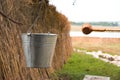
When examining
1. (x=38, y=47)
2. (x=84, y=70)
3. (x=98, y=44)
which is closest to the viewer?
(x=38, y=47)

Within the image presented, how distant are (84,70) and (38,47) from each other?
5.26 meters

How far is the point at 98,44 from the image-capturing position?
13383 millimetres

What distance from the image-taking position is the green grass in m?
7.02

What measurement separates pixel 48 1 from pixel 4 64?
2120 mm

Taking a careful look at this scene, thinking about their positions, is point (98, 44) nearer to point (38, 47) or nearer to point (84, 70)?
point (84, 70)

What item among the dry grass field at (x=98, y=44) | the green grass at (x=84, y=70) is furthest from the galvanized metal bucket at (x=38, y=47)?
the dry grass field at (x=98, y=44)

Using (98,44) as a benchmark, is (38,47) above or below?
above

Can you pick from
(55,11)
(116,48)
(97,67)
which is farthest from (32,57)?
(116,48)

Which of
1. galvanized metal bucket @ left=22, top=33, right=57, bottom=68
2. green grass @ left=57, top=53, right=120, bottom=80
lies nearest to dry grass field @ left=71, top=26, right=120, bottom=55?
green grass @ left=57, top=53, right=120, bottom=80

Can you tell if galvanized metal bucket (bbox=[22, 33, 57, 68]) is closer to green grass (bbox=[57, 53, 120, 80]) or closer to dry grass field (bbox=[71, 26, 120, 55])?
green grass (bbox=[57, 53, 120, 80])

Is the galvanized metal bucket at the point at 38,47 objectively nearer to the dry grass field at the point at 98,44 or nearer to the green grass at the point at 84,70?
the green grass at the point at 84,70

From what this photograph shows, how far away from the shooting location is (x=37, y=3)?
4750 mm

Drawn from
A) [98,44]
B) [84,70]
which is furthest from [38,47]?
[98,44]

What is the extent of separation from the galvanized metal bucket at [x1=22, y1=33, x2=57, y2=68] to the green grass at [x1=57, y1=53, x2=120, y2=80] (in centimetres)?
386
